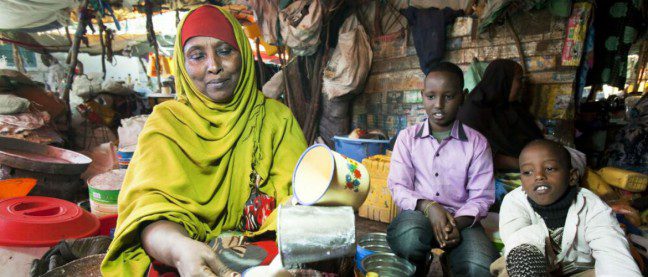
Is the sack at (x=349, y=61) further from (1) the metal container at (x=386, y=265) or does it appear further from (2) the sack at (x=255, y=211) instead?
(2) the sack at (x=255, y=211)

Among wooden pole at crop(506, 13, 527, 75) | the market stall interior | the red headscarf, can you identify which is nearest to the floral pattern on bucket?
the market stall interior

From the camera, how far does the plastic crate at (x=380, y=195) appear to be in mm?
3389

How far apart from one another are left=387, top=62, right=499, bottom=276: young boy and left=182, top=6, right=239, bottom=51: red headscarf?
46.4 inches

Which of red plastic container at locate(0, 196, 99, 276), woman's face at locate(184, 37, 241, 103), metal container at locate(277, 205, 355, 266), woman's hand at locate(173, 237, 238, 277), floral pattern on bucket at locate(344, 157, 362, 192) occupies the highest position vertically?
woman's face at locate(184, 37, 241, 103)

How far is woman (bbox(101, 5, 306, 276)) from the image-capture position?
3.89ft

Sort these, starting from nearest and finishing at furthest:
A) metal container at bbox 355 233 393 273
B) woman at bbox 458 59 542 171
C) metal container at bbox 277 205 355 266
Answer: metal container at bbox 277 205 355 266 < metal container at bbox 355 233 393 273 < woman at bbox 458 59 542 171

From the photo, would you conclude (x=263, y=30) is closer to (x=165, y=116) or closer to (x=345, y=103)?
(x=345, y=103)

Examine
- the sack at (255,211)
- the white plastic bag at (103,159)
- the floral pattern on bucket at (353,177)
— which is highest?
the floral pattern on bucket at (353,177)

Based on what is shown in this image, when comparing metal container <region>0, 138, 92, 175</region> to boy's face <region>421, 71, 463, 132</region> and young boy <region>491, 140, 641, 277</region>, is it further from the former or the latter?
young boy <region>491, 140, 641, 277</region>

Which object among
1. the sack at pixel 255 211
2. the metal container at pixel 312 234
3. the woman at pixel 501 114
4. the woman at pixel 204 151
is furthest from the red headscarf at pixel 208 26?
the woman at pixel 501 114

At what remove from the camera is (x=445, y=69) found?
6.49 feet

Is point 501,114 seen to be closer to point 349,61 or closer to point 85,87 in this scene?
point 349,61

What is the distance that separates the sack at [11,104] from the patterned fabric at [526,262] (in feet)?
18.8

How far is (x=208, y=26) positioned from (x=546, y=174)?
1.81m
